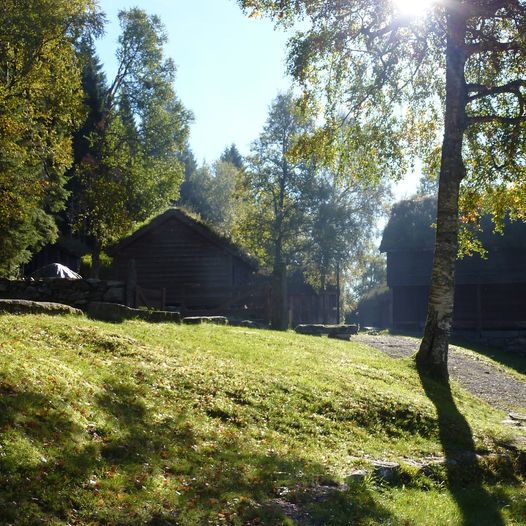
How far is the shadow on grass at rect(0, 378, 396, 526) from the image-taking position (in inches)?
276

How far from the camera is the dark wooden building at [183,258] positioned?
3609cm

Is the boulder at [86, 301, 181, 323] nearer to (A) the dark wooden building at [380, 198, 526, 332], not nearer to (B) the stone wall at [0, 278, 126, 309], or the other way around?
(B) the stone wall at [0, 278, 126, 309]

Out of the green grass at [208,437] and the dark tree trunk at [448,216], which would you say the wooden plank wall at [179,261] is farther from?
the green grass at [208,437]

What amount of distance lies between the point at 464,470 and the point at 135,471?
581 cm

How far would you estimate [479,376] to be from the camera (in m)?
23.6

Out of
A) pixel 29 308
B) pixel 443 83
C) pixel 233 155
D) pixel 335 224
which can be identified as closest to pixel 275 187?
pixel 335 224

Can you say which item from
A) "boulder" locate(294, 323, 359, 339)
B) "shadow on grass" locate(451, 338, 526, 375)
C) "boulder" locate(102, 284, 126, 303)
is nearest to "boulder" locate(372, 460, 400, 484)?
"boulder" locate(102, 284, 126, 303)

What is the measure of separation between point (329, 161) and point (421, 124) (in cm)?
362

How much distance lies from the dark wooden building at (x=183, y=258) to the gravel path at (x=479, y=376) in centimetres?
911

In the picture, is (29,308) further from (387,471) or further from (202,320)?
(387,471)

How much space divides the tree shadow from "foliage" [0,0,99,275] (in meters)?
15.5

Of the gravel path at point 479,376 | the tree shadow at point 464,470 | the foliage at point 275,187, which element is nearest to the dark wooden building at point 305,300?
the foliage at point 275,187

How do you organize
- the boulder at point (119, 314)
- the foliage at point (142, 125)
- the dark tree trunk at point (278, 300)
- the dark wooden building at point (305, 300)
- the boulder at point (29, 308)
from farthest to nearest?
1. the dark wooden building at point (305, 300)
2. the foliage at point (142, 125)
3. the dark tree trunk at point (278, 300)
4. the boulder at point (119, 314)
5. the boulder at point (29, 308)

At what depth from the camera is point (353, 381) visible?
1566 cm
